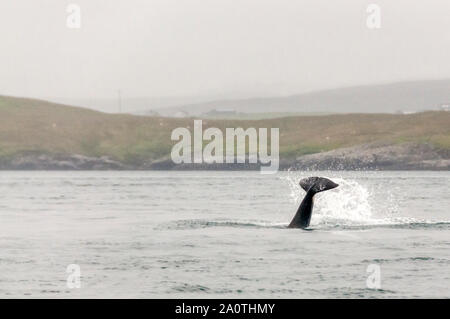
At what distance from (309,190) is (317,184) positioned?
44cm

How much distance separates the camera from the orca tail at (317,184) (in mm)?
40000

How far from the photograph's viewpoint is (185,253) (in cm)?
3538

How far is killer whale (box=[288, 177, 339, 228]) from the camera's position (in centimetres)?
4027

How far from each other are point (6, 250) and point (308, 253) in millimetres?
12171

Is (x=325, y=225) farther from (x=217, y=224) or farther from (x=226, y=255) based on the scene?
(x=226, y=255)

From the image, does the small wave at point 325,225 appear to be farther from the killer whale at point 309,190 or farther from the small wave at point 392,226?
the killer whale at point 309,190

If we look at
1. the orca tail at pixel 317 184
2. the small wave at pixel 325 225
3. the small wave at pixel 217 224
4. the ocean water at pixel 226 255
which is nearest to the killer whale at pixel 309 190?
the orca tail at pixel 317 184

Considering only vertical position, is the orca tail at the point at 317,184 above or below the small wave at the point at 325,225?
above

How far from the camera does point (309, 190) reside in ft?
133

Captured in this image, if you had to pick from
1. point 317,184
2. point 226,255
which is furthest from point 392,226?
point 226,255

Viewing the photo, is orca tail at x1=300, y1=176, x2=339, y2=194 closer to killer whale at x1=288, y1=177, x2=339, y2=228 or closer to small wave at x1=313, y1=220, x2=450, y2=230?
killer whale at x1=288, y1=177, x2=339, y2=228

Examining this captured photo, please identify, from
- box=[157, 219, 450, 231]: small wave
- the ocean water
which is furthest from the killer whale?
the ocean water
